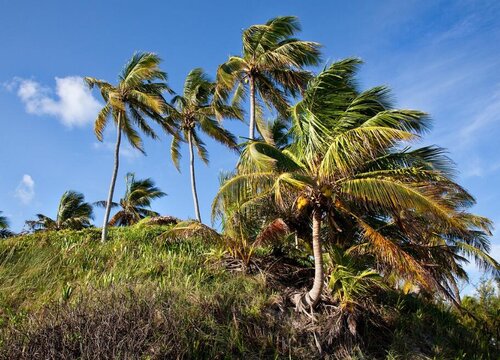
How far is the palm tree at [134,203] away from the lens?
29.8 m

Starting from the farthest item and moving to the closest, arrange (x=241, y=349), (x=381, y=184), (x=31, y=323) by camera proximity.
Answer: (x=381, y=184), (x=241, y=349), (x=31, y=323)

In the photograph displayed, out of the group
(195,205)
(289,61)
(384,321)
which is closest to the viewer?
(384,321)

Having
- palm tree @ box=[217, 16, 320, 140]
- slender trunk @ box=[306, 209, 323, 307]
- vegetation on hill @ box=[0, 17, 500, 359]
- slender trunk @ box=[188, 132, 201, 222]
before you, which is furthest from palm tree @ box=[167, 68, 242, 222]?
slender trunk @ box=[306, 209, 323, 307]

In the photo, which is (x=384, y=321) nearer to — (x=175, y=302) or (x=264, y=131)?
(x=175, y=302)

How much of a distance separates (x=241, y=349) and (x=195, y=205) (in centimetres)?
1612

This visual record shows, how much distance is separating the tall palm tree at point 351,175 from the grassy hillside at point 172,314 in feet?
3.74

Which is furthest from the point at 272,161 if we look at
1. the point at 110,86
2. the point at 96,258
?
the point at 110,86

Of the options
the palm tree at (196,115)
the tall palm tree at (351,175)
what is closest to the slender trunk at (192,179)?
the palm tree at (196,115)

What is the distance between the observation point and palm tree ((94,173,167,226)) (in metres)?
29.8

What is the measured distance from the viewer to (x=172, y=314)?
813 cm

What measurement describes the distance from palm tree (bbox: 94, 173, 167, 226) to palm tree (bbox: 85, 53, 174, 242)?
447 inches

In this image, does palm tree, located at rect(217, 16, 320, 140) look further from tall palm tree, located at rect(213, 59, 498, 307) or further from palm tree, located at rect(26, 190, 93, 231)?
palm tree, located at rect(26, 190, 93, 231)

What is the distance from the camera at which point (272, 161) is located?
930 centimetres

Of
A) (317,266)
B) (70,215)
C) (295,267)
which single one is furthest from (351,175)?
(70,215)
